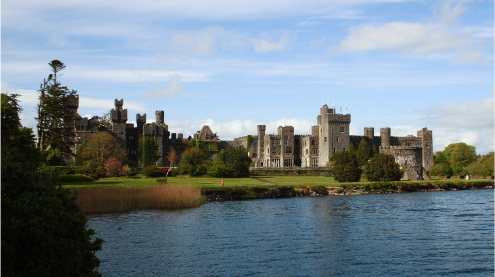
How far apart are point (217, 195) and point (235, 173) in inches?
816

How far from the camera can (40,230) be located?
9.65 metres

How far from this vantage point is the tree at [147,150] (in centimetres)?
7656

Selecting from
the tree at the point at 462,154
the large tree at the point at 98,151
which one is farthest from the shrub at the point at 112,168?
the tree at the point at 462,154

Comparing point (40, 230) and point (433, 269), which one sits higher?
point (40, 230)

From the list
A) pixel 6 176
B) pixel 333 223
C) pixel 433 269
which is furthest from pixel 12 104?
pixel 433 269

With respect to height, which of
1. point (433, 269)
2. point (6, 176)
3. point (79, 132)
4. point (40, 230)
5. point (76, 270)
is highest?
point (79, 132)

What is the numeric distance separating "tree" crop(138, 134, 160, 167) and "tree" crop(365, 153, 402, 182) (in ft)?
123

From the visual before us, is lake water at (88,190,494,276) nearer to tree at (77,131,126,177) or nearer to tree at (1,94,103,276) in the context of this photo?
tree at (1,94,103,276)

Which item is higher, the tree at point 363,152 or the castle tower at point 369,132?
the castle tower at point 369,132

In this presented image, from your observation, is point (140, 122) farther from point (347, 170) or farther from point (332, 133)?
point (347, 170)

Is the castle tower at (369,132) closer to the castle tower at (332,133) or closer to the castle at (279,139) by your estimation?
the castle at (279,139)

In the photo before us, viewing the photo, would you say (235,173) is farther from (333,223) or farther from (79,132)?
(333,223)

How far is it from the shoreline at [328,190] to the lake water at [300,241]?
22.5 ft

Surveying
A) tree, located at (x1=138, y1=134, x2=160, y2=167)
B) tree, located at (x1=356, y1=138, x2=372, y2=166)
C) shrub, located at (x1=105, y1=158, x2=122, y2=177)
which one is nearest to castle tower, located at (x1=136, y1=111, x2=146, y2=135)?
tree, located at (x1=138, y1=134, x2=160, y2=167)
